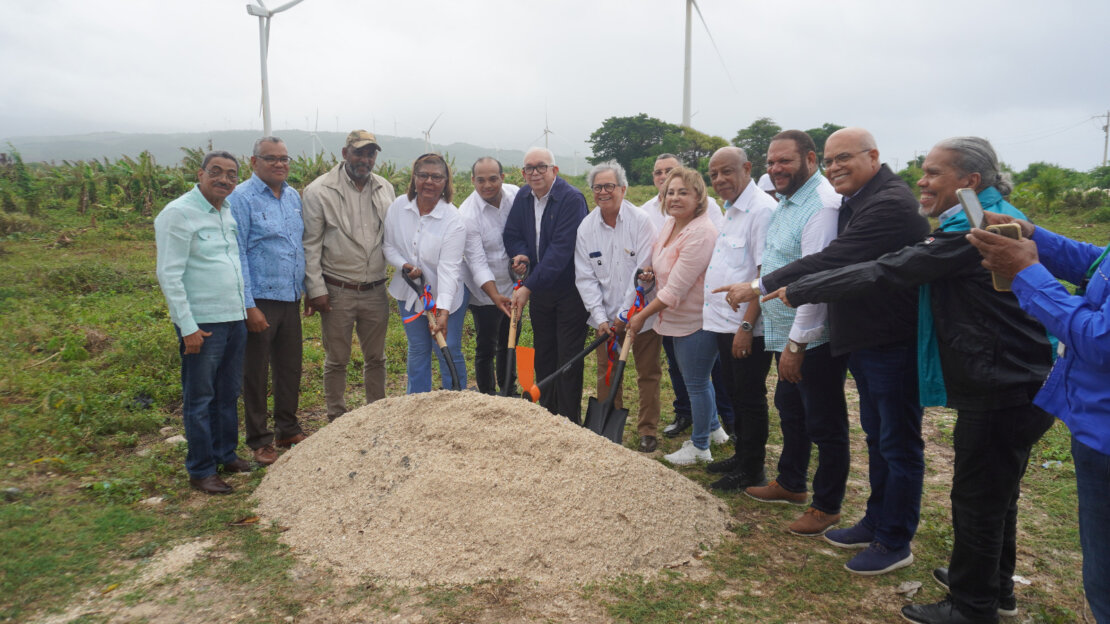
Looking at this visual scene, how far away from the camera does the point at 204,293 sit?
3.45m

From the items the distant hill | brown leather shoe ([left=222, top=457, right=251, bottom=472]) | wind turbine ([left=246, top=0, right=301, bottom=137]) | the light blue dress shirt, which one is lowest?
brown leather shoe ([left=222, top=457, right=251, bottom=472])

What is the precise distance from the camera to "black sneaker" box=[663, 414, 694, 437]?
4.69 meters

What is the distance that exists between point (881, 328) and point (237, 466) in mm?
3428

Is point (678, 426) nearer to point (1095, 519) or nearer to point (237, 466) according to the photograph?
point (237, 466)

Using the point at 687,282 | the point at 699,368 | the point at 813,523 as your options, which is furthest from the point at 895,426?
the point at 687,282

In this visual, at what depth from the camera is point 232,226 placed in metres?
3.63

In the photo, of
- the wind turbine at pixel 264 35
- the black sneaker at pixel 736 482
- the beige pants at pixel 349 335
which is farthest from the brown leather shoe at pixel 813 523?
the wind turbine at pixel 264 35

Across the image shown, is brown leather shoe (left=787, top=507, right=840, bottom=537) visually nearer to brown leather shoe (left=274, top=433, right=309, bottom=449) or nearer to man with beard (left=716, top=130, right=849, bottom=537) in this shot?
man with beard (left=716, top=130, right=849, bottom=537)

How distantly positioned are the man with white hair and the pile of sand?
97cm

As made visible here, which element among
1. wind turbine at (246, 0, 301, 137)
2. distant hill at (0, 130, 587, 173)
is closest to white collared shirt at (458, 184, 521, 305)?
wind turbine at (246, 0, 301, 137)

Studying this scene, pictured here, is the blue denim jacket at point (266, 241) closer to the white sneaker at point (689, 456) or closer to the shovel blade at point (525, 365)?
the shovel blade at point (525, 365)

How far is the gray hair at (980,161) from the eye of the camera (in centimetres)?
228

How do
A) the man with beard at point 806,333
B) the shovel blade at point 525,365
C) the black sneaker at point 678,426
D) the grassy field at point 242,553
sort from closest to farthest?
the grassy field at point 242,553 < the man with beard at point 806,333 < the shovel blade at point 525,365 < the black sneaker at point 678,426

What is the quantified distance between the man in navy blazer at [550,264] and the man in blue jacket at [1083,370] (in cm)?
256
